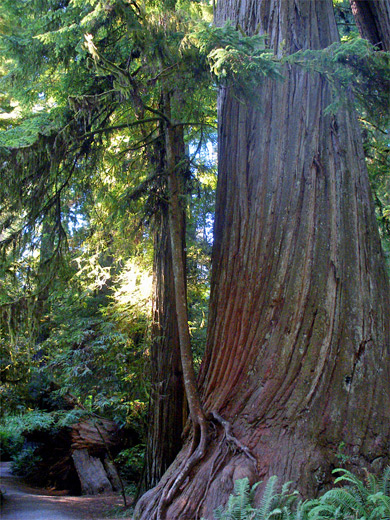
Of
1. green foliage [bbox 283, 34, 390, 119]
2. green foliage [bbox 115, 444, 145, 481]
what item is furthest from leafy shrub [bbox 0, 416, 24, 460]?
green foliage [bbox 283, 34, 390, 119]

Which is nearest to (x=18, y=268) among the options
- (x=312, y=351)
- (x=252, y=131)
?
(x=252, y=131)

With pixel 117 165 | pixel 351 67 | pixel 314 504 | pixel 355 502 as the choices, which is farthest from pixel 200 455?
pixel 117 165

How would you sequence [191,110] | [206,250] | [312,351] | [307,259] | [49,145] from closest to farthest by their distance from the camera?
[312,351] → [307,259] → [49,145] → [191,110] → [206,250]

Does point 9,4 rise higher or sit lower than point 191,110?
higher

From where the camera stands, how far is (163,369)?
7254 mm

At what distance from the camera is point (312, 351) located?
4.86 m

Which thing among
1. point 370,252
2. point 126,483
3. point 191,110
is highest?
point 191,110

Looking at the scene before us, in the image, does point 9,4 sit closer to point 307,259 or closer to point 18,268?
point 18,268

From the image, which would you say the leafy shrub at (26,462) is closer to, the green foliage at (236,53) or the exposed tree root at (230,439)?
the exposed tree root at (230,439)

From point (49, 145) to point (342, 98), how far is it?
3.40 m

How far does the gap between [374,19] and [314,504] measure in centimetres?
712

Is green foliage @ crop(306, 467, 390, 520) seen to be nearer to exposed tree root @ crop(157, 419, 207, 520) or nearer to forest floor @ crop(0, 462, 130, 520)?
exposed tree root @ crop(157, 419, 207, 520)

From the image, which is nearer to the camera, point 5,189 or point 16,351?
point 5,189

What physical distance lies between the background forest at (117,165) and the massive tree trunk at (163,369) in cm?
3
